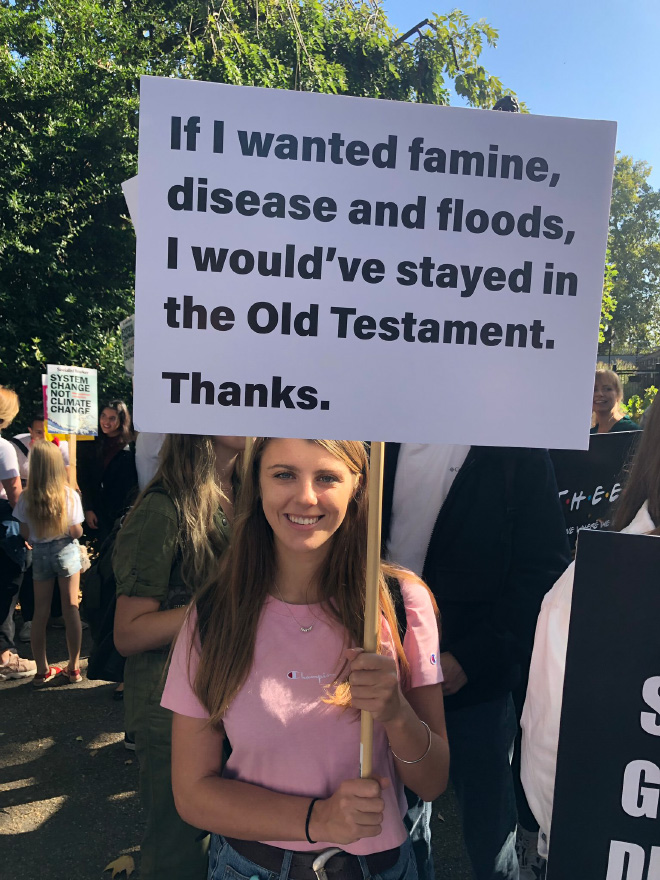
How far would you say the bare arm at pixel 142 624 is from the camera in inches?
77.3

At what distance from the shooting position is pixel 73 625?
4.68 m

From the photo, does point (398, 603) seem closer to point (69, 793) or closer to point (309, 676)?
point (309, 676)

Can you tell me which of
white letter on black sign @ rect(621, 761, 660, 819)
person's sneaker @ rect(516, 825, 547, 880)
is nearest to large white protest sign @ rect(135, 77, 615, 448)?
white letter on black sign @ rect(621, 761, 660, 819)

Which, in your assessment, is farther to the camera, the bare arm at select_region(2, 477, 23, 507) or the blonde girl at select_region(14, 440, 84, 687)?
the bare arm at select_region(2, 477, 23, 507)

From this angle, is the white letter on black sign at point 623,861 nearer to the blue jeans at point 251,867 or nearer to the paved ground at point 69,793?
the blue jeans at point 251,867

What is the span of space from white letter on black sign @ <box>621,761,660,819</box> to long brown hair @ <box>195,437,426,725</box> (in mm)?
527

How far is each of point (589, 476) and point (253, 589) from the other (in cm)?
165

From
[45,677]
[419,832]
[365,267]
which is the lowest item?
[45,677]

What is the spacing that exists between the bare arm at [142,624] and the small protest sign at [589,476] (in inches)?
58.9

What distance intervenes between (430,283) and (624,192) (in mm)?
45009

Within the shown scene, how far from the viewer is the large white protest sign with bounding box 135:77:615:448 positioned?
1135 mm

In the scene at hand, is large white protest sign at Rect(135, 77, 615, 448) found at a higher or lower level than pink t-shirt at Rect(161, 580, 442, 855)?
higher

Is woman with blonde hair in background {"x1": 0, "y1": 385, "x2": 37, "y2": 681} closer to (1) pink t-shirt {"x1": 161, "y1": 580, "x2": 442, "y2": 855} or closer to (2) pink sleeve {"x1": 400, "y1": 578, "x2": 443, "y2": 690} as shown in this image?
(1) pink t-shirt {"x1": 161, "y1": 580, "x2": 442, "y2": 855}

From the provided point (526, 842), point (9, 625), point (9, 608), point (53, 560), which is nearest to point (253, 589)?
point (526, 842)
